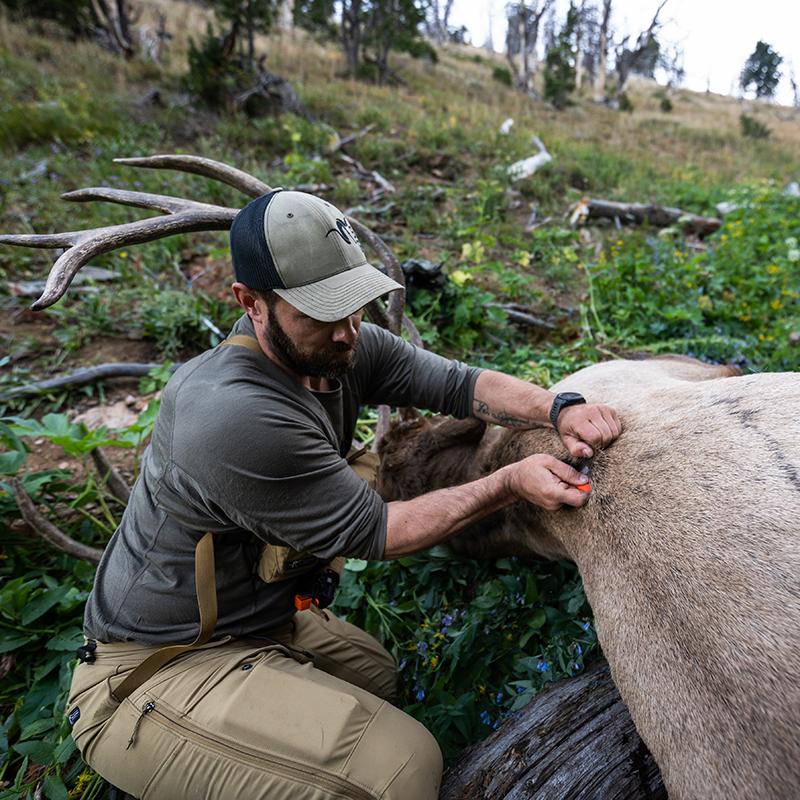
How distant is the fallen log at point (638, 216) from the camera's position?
6.64 m

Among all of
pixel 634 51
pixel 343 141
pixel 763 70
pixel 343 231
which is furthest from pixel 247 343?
pixel 763 70

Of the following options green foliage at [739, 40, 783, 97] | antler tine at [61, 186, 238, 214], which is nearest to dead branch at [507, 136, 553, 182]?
antler tine at [61, 186, 238, 214]

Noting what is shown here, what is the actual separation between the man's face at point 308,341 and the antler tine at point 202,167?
2.37ft

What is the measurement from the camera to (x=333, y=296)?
1665 mm

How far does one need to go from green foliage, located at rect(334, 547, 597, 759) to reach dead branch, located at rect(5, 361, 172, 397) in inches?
95.0

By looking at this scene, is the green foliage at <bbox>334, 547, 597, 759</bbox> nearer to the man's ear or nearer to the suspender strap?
the suspender strap

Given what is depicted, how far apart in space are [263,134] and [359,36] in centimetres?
1095

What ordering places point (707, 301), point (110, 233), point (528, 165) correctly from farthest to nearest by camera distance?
point (528, 165) → point (707, 301) → point (110, 233)

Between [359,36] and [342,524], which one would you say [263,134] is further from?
[359,36]

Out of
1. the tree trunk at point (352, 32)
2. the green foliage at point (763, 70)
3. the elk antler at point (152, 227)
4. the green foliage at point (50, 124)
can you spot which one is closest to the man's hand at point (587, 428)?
the elk antler at point (152, 227)

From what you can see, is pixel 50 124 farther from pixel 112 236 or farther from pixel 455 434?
pixel 455 434

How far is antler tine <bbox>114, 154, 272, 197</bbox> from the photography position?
218cm

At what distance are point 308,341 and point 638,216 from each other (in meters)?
6.60

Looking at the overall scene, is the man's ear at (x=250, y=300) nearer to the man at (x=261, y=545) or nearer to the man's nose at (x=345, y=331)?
the man at (x=261, y=545)
